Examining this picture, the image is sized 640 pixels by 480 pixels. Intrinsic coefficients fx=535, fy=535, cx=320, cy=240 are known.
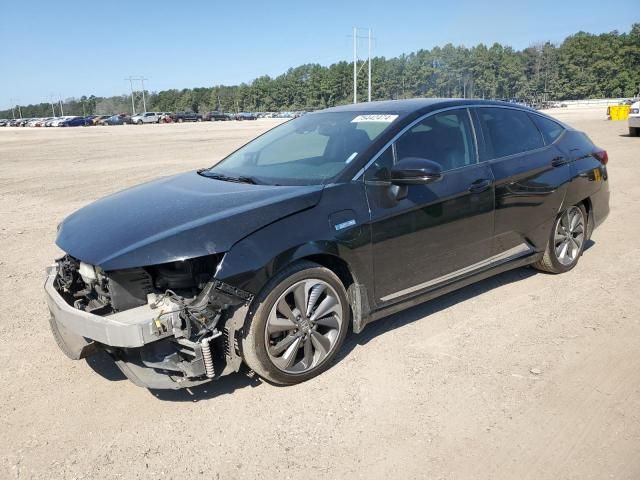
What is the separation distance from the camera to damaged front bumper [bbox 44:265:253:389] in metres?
2.80

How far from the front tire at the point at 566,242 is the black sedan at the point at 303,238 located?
80mm

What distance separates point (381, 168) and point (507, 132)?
161 centimetres

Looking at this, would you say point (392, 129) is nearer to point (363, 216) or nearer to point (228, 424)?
point (363, 216)

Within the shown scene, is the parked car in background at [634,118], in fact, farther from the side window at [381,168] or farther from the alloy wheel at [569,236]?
the side window at [381,168]

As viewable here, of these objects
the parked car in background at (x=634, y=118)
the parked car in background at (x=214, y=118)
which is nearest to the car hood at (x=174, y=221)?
the parked car in background at (x=634, y=118)

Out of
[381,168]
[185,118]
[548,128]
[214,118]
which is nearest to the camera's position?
[381,168]

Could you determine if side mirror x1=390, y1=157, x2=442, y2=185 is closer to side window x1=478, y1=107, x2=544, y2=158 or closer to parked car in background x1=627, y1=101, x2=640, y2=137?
side window x1=478, y1=107, x2=544, y2=158

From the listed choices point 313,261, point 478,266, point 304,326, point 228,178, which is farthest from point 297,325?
point 478,266

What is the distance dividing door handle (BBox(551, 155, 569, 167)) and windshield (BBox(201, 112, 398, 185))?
72.1 inches

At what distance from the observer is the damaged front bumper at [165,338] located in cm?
280

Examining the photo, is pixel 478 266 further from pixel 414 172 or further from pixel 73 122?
pixel 73 122

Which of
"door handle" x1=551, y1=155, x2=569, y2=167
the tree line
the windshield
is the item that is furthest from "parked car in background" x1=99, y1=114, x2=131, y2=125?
"door handle" x1=551, y1=155, x2=569, y2=167

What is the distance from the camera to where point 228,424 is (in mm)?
2984

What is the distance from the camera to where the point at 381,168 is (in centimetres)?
365
